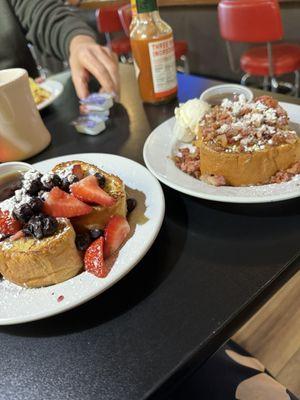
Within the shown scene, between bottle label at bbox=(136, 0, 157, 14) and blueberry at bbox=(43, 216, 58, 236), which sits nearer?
blueberry at bbox=(43, 216, 58, 236)

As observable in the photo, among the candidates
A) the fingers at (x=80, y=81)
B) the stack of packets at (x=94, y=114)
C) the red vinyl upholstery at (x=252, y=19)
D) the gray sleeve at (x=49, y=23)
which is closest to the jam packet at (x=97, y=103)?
the stack of packets at (x=94, y=114)

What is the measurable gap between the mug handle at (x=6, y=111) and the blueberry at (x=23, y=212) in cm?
39

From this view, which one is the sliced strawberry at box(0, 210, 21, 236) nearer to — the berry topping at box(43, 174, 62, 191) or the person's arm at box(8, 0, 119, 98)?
the berry topping at box(43, 174, 62, 191)

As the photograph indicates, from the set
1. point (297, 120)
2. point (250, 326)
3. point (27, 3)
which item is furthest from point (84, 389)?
point (27, 3)

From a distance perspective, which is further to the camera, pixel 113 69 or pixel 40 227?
pixel 113 69

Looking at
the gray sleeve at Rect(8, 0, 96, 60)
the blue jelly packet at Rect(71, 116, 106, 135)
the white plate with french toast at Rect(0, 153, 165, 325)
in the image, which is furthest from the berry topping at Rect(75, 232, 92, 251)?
the gray sleeve at Rect(8, 0, 96, 60)

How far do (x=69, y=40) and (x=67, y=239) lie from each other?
114 centimetres

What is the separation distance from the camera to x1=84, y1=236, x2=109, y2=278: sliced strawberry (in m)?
0.57

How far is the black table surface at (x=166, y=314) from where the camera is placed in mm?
480

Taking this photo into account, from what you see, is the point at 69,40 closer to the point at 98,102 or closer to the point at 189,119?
the point at 98,102

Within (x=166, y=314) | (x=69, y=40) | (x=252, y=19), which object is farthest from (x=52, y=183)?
(x=252, y=19)

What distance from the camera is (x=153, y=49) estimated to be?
1059 mm

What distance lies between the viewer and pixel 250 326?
4.55ft

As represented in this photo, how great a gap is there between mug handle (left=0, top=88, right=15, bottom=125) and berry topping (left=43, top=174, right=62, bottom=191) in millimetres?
338
